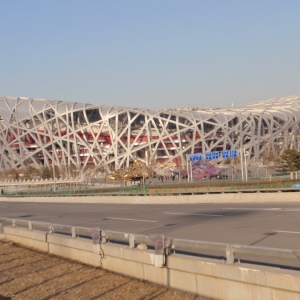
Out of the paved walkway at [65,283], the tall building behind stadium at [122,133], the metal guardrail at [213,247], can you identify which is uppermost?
the tall building behind stadium at [122,133]

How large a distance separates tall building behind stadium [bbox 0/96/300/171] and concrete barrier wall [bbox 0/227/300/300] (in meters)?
82.8

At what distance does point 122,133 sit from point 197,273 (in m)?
90.7

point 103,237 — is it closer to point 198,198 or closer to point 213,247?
point 213,247

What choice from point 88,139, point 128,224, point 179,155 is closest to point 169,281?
point 128,224

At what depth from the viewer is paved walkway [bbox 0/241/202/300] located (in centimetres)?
955

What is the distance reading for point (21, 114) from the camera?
10312 cm

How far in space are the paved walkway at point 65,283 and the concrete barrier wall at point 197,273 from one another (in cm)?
→ 19

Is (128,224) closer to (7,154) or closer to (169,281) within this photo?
(169,281)

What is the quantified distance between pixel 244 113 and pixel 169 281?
94427 mm

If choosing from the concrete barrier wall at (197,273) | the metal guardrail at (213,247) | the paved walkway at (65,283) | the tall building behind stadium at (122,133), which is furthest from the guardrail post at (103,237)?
the tall building behind stadium at (122,133)

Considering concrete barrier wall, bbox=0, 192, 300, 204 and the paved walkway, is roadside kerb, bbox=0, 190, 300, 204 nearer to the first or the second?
concrete barrier wall, bbox=0, 192, 300, 204

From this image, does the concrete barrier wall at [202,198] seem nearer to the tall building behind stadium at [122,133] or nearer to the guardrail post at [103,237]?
the guardrail post at [103,237]

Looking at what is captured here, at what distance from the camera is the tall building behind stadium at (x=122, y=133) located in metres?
97.9

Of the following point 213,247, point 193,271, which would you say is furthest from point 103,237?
point 213,247
